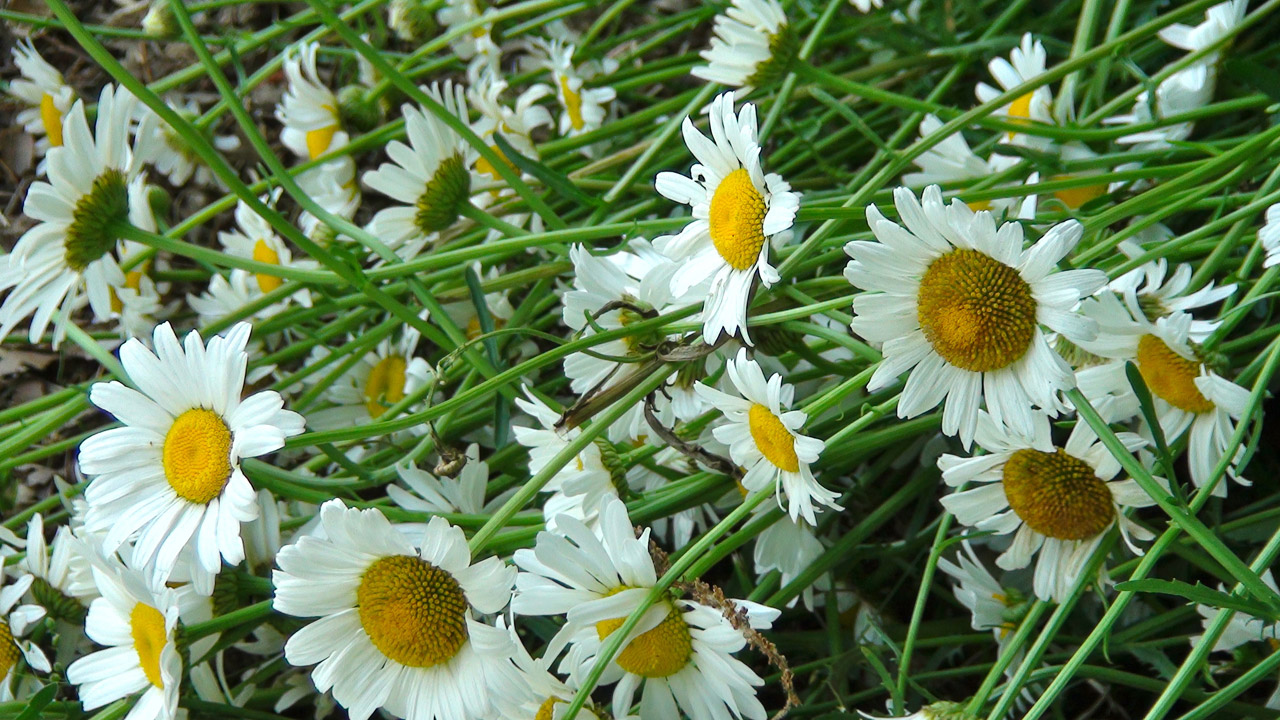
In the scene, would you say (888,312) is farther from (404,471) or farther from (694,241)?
(404,471)

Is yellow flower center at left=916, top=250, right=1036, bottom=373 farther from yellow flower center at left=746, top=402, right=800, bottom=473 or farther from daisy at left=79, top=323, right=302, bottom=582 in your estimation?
daisy at left=79, top=323, right=302, bottom=582

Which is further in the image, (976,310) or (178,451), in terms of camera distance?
(178,451)

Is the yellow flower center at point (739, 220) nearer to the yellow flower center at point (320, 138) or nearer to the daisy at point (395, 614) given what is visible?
the daisy at point (395, 614)

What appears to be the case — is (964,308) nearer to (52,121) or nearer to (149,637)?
(149,637)

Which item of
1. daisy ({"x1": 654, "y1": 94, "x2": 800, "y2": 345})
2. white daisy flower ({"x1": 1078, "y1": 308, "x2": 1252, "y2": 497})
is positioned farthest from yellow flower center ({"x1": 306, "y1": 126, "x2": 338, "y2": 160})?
white daisy flower ({"x1": 1078, "y1": 308, "x2": 1252, "y2": 497})

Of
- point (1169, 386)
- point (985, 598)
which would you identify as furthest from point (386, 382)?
point (1169, 386)

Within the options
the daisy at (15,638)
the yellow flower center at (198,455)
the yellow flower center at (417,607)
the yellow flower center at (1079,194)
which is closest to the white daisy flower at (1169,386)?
the yellow flower center at (1079,194)

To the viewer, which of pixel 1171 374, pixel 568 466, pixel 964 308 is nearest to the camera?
pixel 964 308
